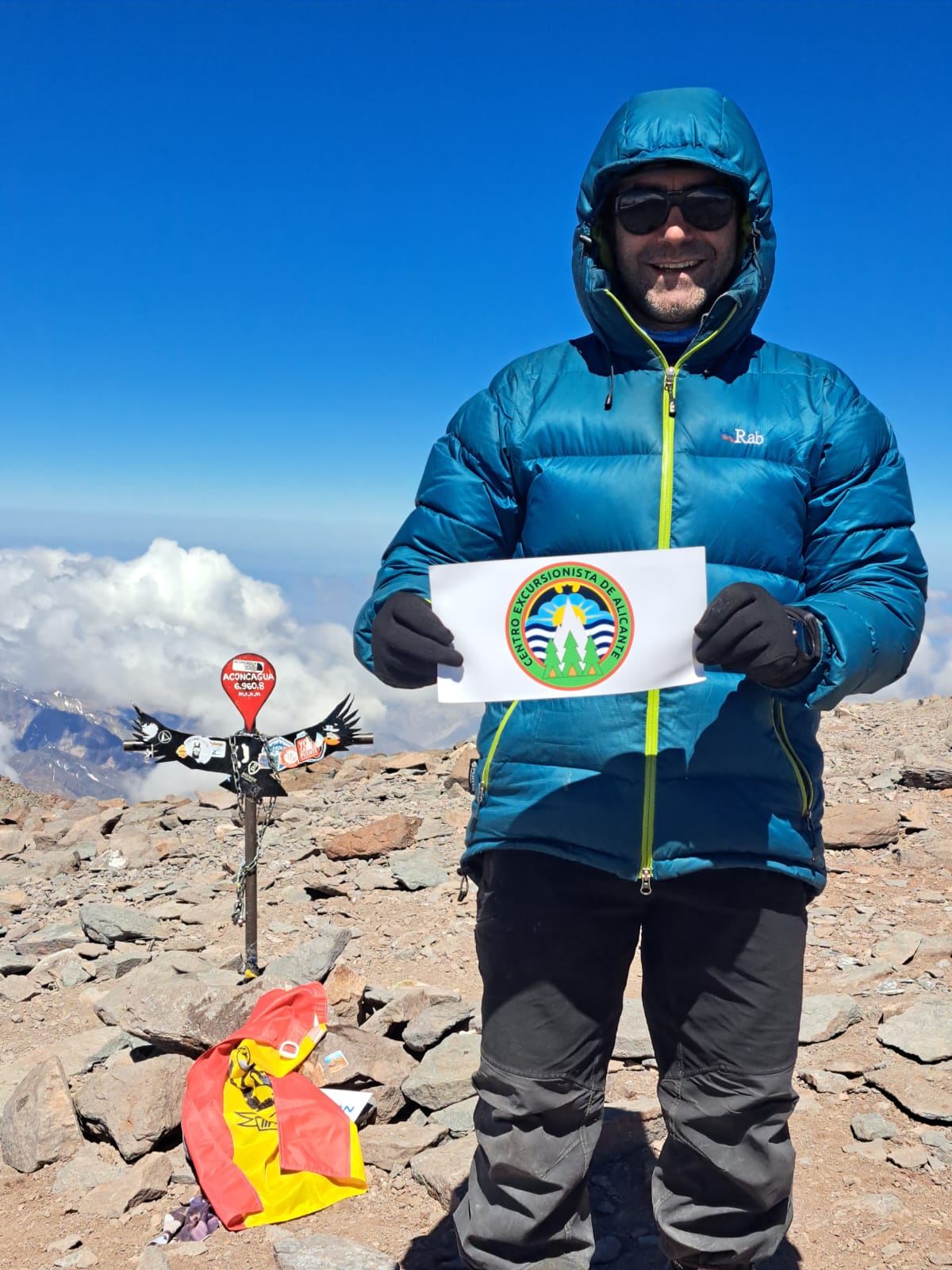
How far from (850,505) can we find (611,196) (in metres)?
0.98

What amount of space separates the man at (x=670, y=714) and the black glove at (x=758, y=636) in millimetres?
52

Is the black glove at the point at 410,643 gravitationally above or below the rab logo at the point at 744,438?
below

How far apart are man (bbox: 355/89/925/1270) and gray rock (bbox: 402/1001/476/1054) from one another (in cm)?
226

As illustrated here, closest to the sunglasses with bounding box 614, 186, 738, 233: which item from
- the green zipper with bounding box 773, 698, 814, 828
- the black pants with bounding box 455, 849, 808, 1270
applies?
the green zipper with bounding box 773, 698, 814, 828

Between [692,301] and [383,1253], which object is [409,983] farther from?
[692,301]

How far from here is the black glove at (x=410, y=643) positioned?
7.73 ft

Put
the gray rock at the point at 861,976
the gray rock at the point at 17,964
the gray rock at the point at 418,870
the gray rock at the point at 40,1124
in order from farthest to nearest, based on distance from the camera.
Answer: the gray rock at the point at 418,870, the gray rock at the point at 17,964, the gray rock at the point at 861,976, the gray rock at the point at 40,1124

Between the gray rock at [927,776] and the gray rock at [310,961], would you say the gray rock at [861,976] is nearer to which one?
the gray rock at [310,961]

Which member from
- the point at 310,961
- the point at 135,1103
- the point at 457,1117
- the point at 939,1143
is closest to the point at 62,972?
the point at 310,961

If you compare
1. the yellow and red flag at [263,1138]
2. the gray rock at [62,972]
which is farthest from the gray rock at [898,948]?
the gray rock at [62,972]

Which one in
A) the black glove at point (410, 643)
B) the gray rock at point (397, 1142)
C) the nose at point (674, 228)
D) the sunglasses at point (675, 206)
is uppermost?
the sunglasses at point (675, 206)

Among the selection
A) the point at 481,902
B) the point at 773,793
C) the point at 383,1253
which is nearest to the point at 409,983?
the point at 383,1253

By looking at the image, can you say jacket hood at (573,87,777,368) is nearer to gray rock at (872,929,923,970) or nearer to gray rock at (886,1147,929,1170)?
gray rock at (886,1147,929,1170)

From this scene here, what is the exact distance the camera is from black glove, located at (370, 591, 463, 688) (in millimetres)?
2355
